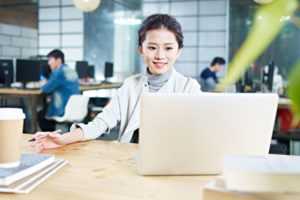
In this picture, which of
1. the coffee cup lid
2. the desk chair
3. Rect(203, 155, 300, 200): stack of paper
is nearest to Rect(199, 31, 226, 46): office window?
the desk chair

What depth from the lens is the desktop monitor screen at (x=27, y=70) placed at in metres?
4.63

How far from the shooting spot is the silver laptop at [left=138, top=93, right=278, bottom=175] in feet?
2.71

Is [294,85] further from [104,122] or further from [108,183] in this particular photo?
[104,122]

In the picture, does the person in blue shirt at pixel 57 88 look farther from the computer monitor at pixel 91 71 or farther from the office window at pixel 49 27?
the office window at pixel 49 27

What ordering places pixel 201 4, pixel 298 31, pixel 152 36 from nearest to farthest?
pixel 152 36, pixel 298 31, pixel 201 4

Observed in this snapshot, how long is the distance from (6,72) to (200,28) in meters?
3.96

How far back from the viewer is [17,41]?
721cm

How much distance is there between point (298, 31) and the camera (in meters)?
6.44

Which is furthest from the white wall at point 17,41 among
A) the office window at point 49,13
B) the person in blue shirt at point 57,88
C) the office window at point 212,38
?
the office window at point 212,38

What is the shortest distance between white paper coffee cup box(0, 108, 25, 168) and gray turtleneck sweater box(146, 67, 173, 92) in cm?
82

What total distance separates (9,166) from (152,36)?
2.75ft

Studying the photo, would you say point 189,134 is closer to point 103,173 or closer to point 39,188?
point 103,173

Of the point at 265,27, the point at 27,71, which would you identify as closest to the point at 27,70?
the point at 27,71

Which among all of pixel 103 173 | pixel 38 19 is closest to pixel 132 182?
pixel 103 173
